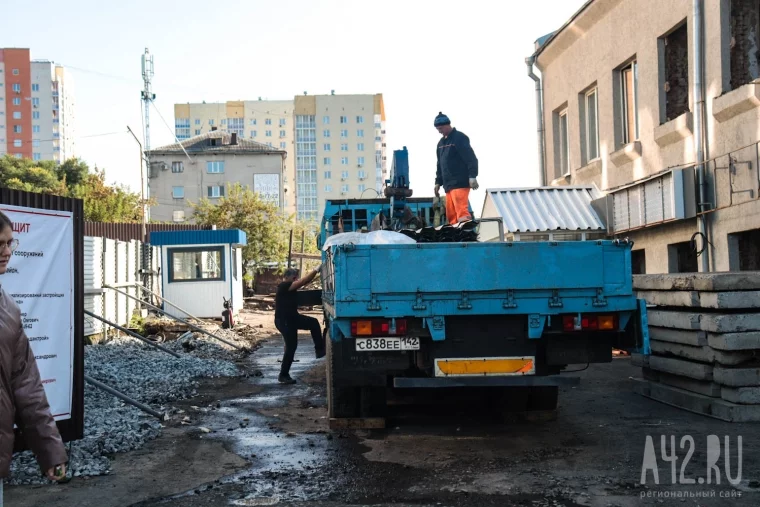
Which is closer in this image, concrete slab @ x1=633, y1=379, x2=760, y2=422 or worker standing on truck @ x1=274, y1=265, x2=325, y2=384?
concrete slab @ x1=633, y1=379, x2=760, y2=422

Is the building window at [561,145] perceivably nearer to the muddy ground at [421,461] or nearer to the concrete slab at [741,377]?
the muddy ground at [421,461]

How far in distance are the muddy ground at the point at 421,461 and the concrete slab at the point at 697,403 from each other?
4.7 inches

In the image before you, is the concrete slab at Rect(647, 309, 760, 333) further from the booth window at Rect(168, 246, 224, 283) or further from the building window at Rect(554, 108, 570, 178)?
the booth window at Rect(168, 246, 224, 283)

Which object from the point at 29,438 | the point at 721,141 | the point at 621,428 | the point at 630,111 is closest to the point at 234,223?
the point at 630,111

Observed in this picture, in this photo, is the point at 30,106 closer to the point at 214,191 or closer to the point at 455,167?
the point at 214,191

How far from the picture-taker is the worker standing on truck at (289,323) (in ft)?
39.0

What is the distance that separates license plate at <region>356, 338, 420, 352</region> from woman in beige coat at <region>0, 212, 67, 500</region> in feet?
12.7

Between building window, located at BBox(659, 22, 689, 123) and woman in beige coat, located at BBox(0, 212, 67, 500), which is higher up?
building window, located at BBox(659, 22, 689, 123)

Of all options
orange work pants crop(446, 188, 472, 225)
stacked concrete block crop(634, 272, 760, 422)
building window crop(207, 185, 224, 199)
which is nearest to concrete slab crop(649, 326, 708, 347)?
stacked concrete block crop(634, 272, 760, 422)

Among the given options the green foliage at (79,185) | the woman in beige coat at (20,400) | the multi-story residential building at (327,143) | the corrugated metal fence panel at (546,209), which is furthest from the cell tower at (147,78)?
the multi-story residential building at (327,143)

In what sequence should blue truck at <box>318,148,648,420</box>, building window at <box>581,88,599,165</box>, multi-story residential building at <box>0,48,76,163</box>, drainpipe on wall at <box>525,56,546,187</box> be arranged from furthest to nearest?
multi-story residential building at <box>0,48,76,163</box>, drainpipe on wall at <box>525,56,546,187</box>, building window at <box>581,88,599,165</box>, blue truck at <box>318,148,648,420</box>

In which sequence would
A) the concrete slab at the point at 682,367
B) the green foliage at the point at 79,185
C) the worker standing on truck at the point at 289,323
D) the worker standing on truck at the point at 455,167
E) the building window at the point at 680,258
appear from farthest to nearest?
the green foliage at the point at 79,185 → the building window at the point at 680,258 → the worker standing on truck at the point at 289,323 → the worker standing on truck at the point at 455,167 → the concrete slab at the point at 682,367

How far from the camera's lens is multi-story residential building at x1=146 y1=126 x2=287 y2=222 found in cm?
7475

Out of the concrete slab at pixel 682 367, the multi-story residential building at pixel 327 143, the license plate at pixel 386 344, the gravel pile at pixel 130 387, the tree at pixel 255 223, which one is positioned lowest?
the gravel pile at pixel 130 387
